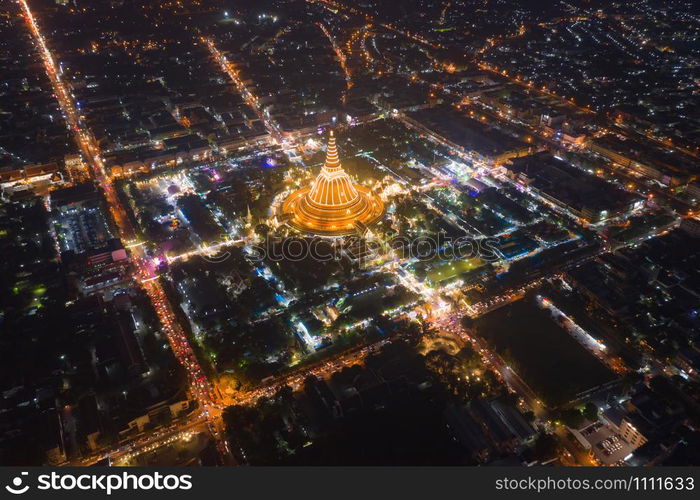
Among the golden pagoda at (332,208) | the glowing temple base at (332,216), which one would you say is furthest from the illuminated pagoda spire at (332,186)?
the glowing temple base at (332,216)

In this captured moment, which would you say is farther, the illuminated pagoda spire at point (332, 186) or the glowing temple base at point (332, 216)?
the illuminated pagoda spire at point (332, 186)

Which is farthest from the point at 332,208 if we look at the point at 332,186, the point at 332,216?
the point at 332,186

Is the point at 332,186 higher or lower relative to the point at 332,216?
higher

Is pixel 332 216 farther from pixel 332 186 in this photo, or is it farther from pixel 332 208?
pixel 332 186

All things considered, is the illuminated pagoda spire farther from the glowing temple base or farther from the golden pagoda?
the glowing temple base

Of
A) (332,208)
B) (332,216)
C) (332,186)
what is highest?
(332,186)

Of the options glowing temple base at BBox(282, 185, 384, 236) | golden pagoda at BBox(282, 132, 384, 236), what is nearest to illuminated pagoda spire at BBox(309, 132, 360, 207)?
golden pagoda at BBox(282, 132, 384, 236)

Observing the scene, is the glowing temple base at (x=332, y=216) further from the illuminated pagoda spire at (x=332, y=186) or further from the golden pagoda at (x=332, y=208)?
the illuminated pagoda spire at (x=332, y=186)

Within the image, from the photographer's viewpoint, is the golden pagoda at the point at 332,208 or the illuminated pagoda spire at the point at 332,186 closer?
the golden pagoda at the point at 332,208
